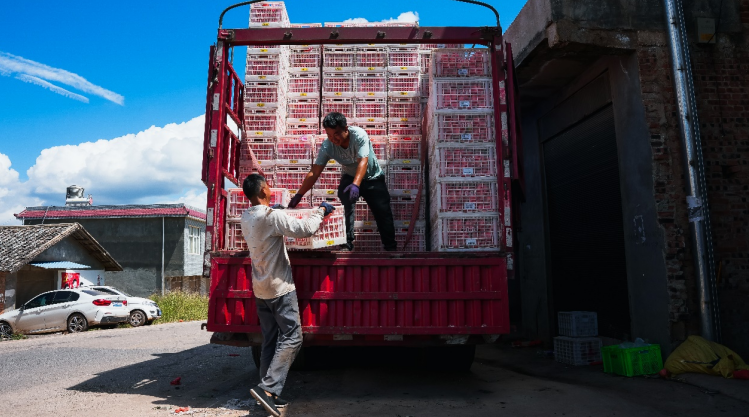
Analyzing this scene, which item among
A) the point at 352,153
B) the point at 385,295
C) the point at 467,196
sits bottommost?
the point at 385,295

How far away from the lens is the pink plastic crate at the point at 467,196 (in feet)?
18.3

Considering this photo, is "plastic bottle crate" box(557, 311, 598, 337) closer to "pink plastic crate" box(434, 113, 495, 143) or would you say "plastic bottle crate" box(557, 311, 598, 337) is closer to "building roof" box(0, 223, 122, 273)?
"pink plastic crate" box(434, 113, 495, 143)

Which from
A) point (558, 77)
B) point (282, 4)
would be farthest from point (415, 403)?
point (558, 77)

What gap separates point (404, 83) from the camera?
7562 mm

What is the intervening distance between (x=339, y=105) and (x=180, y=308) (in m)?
17.5

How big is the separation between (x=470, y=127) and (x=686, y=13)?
13.2 ft

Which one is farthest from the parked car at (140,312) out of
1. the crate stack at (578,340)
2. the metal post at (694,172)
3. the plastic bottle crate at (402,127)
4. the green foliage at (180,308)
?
the metal post at (694,172)

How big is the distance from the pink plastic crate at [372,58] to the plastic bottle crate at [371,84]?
99 millimetres

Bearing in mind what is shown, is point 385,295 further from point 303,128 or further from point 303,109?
point 303,109

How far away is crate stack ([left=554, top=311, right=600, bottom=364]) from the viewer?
300 inches

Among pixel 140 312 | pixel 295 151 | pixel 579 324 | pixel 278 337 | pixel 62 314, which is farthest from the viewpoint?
pixel 140 312

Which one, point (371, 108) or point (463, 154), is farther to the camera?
point (371, 108)

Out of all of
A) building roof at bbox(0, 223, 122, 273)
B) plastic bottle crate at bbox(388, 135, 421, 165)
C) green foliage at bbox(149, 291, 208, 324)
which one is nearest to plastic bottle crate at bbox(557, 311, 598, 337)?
plastic bottle crate at bbox(388, 135, 421, 165)

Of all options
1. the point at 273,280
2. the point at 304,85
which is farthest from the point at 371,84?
the point at 273,280
